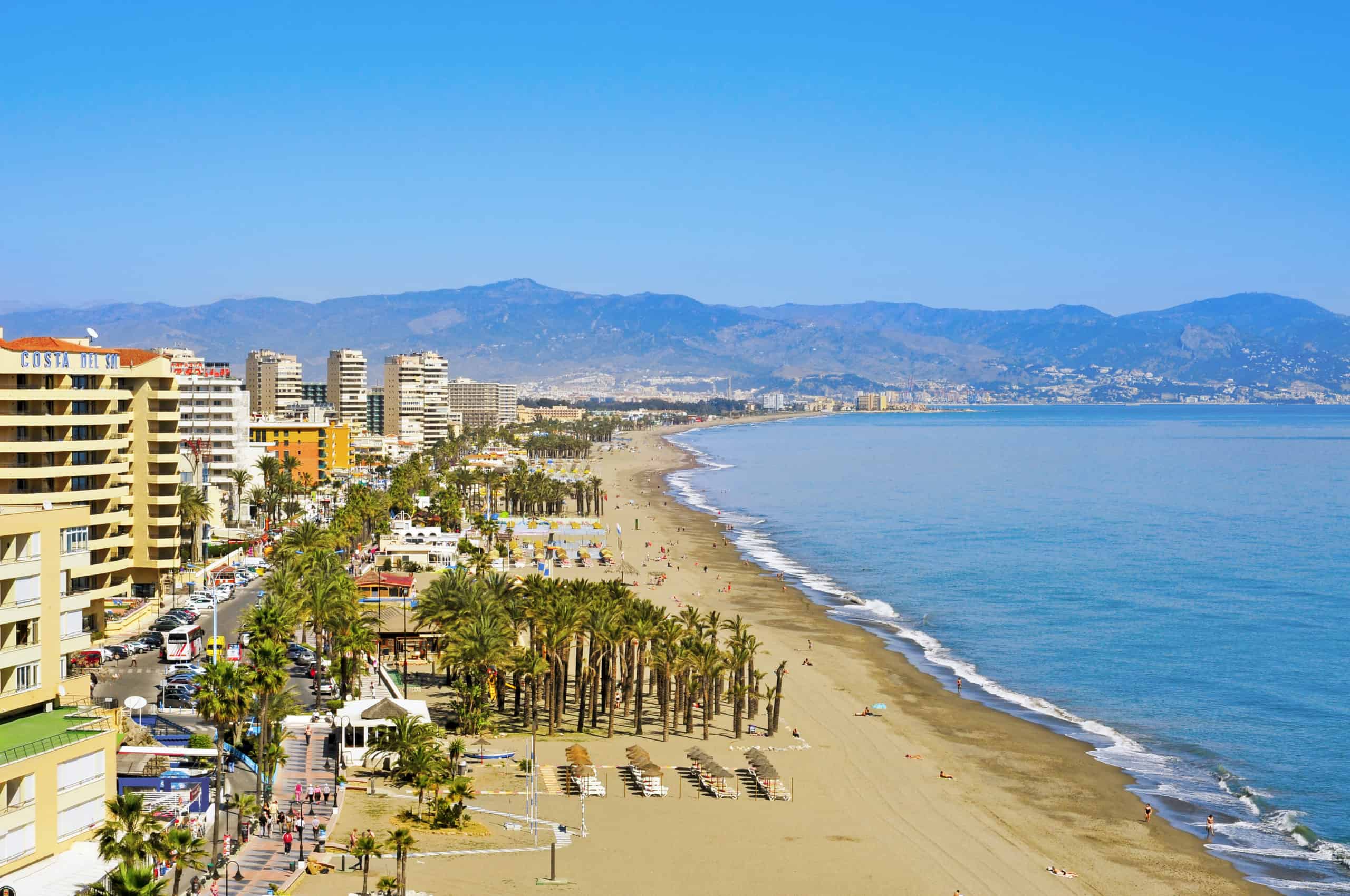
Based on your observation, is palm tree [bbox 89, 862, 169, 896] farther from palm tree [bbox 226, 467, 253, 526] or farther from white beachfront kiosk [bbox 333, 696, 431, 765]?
palm tree [bbox 226, 467, 253, 526]

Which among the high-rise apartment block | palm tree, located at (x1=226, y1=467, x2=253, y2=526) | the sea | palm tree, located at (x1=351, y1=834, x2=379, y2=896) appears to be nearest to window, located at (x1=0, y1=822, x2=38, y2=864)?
palm tree, located at (x1=351, y1=834, x2=379, y2=896)

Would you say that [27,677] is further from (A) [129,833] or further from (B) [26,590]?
(A) [129,833]

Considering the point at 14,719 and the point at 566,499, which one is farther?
the point at 566,499

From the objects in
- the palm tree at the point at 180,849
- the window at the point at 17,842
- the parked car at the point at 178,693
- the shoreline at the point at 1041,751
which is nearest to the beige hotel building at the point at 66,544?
the window at the point at 17,842

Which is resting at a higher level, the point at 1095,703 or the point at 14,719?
the point at 14,719

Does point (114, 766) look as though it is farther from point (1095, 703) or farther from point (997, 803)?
point (1095, 703)

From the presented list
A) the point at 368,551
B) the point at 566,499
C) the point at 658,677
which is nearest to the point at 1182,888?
the point at 658,677
